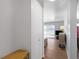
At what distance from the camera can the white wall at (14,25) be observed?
1.69 metres

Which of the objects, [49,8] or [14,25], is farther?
[49,8]

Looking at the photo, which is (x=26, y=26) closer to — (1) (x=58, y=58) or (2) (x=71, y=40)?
(2) (x=71, y=40)

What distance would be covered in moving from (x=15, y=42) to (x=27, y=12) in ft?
2.12

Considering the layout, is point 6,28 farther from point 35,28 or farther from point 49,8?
point 49,8

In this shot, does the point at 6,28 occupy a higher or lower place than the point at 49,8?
lower

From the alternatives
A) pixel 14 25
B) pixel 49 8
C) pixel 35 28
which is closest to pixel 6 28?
pixel 14 25

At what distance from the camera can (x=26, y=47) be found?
2229mm

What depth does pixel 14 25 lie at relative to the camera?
209cm

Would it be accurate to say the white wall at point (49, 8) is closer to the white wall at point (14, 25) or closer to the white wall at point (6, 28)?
the white wall at point (14, 25)

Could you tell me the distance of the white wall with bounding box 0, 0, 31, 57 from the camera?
5.55 feet

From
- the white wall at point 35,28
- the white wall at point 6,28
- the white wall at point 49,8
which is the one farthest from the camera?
the white wall at point 49,8

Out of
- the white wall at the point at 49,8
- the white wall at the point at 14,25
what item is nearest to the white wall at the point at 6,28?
the white wall at the point at 14,25

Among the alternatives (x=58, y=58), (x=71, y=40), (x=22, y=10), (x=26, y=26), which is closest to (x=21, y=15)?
(x=22, y=10)

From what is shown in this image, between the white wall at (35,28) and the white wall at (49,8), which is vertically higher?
the white wall at (49,8)
